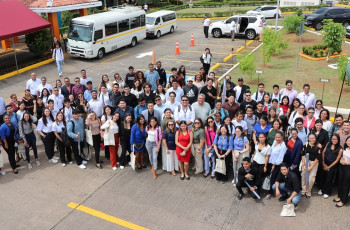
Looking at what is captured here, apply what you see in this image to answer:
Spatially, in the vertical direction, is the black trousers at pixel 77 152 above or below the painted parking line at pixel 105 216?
above

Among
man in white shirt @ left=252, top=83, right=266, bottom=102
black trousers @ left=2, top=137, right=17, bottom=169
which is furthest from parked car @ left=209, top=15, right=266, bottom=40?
black trousers @ left=2, top=137, right=17, bottom=169

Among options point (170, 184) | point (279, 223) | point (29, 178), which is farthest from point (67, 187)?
point (279, 223)

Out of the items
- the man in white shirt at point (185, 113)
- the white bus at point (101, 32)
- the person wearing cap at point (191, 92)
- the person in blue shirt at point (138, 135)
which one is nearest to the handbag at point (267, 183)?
the man in white shirt at point (185, 113)

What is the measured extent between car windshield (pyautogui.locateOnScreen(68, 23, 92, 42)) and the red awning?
1314 mm

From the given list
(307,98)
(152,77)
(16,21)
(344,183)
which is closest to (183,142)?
(344,183)

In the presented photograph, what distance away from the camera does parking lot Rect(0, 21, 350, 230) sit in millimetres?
6559

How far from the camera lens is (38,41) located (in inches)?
731

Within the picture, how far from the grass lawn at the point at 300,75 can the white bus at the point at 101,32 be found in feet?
25.7

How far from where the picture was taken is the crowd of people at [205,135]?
22.7 feet

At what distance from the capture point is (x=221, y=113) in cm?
821

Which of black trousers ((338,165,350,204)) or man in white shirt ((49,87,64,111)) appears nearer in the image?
black trousers ((338,165,350,204))

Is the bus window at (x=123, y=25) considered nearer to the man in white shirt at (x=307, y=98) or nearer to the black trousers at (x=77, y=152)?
the black trousers at (x=77, y=152)

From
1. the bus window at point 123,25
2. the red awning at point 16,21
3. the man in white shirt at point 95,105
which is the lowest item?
the man in white shirt at point 95,105

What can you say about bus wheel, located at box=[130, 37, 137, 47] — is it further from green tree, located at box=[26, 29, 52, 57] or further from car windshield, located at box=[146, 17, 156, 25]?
green tree, located at box=[26, 29, 52, 57]
